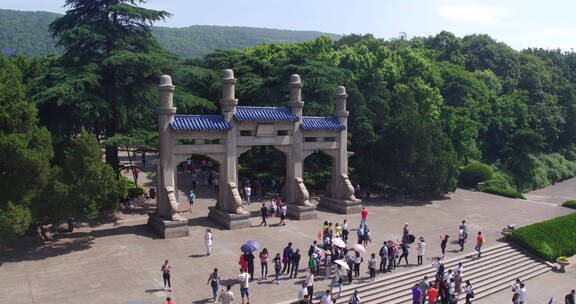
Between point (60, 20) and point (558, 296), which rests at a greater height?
point (60, 20)

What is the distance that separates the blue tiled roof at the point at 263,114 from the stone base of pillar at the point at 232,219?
17.3ft

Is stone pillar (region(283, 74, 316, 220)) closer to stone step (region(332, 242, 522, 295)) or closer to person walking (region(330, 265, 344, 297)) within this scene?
stone step (region(332, 242, 522, 295))

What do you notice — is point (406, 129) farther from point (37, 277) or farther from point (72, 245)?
point (37, 277)

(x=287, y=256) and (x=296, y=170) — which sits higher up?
(x=296, y=170)

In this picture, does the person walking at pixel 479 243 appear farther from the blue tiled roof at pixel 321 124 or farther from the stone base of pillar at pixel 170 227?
the stone base of pillar at pixel 170 227

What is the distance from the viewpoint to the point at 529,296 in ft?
71.6

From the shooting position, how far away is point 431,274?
21188mm

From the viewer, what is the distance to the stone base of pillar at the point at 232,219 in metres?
24.9

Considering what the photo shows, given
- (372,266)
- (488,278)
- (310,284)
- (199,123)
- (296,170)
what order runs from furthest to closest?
1. (296,170)
2. (199,123)
3. (488,278)
4. (372,266)
5. (310,284)

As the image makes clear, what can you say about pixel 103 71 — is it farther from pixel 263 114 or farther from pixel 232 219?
pixel 232 219

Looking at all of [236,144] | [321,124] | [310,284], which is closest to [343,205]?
[321,124]

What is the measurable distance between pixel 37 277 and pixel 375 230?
55.2 feet

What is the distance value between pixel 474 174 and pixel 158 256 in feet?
126

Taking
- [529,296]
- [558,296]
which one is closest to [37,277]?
[529,296]
